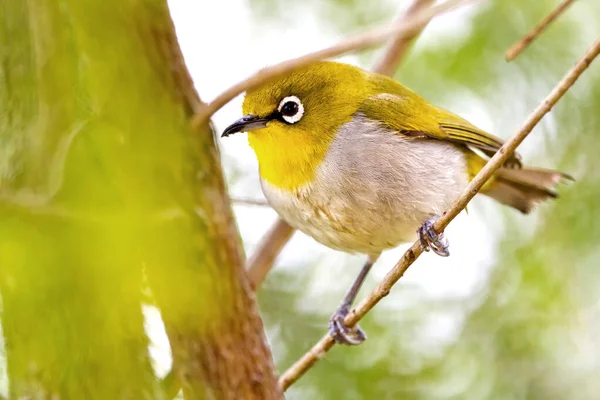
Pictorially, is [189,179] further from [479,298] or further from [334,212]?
[479,298]

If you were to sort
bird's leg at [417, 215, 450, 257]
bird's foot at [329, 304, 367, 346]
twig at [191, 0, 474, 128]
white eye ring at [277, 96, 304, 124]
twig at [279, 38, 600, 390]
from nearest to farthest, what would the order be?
twig at [191, 0, 474, 128], twig at [279, 38, 600, 390], bird's leg at [417, 215, 450, 257], white eye ring at [277, 96, 304, 124], bird's foot at [329, 304, 367, 346]

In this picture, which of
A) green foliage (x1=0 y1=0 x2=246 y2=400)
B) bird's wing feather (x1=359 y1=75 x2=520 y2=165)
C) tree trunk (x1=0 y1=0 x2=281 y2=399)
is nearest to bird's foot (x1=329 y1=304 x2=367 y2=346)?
bird's wing feather (x1=359 y1=75 x2=520 y2=165)

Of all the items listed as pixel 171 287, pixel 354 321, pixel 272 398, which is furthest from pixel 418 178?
pixel 171 287

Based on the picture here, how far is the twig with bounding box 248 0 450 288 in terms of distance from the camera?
3.61 metres

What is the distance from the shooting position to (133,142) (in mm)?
2043

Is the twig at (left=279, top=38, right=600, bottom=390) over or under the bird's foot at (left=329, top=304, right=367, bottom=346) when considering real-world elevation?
over

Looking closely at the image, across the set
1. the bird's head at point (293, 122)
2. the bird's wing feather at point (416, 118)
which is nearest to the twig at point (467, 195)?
the bird's head at point (293, 122)

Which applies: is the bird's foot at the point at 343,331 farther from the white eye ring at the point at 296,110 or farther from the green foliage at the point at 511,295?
the white eye ring at the point at 296,110

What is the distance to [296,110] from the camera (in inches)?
142

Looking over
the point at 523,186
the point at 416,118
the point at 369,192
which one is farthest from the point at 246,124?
the point at 523,186

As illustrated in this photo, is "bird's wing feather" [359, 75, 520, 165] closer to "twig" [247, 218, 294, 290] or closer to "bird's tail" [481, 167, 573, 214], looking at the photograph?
"bird's tail" [481, 167, 573, 214]

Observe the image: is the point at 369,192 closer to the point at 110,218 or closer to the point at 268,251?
the point at 268,251

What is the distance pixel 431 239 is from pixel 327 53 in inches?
56.0

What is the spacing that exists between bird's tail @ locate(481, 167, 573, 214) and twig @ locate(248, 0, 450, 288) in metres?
0.90
